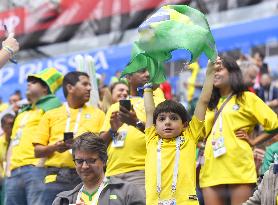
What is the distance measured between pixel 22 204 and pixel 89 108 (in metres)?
1.09

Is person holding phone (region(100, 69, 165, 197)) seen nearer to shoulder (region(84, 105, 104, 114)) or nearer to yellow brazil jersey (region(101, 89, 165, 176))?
yellow brazil jersey (region(101, 89, 165, 176))

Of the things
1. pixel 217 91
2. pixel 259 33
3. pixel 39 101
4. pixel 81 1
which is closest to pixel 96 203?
pixel 217 91

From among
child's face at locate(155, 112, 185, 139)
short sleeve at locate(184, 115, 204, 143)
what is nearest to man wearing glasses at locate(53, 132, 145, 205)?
child's face at locate(155, 112, 185, 139)

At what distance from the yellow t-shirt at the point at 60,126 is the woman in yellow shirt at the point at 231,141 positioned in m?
Result: 1.05

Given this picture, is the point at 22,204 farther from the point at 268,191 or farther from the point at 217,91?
the point at 268,191

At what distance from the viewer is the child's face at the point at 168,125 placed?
565 cm

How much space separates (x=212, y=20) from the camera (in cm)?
1353

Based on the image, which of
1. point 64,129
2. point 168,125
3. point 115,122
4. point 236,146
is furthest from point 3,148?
point 168,125

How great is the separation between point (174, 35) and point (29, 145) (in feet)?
9.52

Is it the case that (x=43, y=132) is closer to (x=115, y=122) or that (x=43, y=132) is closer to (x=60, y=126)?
(x=60, y=126)

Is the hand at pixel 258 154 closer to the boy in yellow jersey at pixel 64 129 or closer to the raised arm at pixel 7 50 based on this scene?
the boy in yellow jersey at pixel 64 129

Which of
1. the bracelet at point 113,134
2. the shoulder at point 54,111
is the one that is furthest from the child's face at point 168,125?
the shoulder at point 54,111

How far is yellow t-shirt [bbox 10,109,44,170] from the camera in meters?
7.80

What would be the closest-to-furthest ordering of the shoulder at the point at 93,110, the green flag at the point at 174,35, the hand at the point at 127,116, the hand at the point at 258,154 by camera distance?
the green flag at the point at 174,35 → the hand at the point at 127,116 → the shoulder at the point at 93,110 → the hand at the point at 258,154
